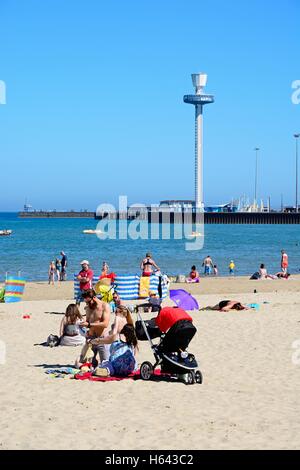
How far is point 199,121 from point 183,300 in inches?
4968

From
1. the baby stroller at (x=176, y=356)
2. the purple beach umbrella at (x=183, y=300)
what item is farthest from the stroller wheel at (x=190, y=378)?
the purple beach umbrella at (x=183, y=300)

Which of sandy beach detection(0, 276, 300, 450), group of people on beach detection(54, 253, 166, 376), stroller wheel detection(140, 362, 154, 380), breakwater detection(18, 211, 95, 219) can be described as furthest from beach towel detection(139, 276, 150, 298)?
breakwater detection(18, 211, 95, 219)

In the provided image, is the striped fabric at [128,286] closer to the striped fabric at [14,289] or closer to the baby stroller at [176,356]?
the striped fabric at [14,289]

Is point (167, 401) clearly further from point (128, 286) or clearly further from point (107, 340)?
point (128, 286)

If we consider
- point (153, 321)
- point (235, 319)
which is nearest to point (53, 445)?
point (153, 321)

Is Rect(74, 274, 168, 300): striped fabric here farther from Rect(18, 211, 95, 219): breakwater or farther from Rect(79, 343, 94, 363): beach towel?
Rect(18, 211, 95, 219): breakwater

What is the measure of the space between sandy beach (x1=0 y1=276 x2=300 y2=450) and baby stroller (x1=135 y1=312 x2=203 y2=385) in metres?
0.18

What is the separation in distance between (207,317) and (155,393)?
21.8 feet

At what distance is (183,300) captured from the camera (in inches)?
648

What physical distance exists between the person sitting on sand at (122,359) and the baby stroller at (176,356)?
0.21 m

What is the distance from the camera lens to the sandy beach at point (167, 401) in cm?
721

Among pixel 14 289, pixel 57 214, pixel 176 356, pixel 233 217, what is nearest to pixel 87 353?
pixel 176 356
